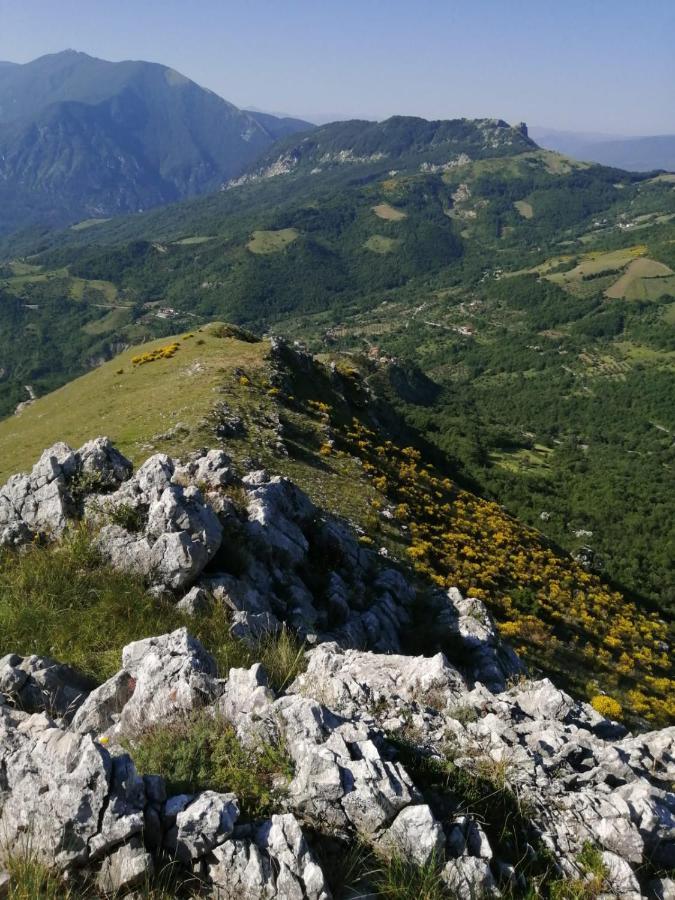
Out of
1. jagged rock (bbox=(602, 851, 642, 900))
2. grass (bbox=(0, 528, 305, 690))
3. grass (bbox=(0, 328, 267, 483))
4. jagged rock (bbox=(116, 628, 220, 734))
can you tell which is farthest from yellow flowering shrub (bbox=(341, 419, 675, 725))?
jagged rock (bbox=(116, 628, 220, 734))

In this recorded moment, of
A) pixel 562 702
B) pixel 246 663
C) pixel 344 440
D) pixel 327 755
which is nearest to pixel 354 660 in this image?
pixel 246 663

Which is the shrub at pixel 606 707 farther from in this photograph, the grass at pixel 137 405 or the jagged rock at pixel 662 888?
the grass at pixel 137 405

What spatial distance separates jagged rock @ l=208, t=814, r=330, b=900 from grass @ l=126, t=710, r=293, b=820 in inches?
13.0

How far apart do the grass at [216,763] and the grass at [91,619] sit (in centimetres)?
211

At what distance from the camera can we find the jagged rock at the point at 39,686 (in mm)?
7195

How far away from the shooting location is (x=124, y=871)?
473 centimetres

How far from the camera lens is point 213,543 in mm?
12766

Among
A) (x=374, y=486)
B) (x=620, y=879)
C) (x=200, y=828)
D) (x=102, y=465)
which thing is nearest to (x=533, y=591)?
(x=374, y=486)

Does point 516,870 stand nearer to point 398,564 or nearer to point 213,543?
point 213,543

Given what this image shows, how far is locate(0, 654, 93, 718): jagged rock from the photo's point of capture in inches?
283

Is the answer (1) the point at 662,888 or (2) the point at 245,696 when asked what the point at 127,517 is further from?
(1) the point at 662,888

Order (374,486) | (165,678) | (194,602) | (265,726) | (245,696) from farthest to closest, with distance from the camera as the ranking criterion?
(374,486) < (194,602) < (165,678) < (245,696) < (265,726)

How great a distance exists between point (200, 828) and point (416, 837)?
204 cm

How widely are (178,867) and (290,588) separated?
382 inches
